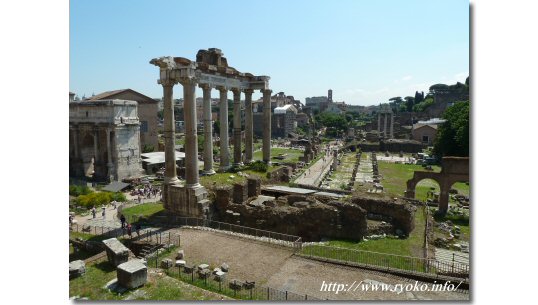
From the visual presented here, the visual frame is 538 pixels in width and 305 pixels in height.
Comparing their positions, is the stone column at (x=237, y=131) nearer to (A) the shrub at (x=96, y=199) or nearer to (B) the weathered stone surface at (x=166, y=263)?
(A) the shrub at (x=96, y=199)

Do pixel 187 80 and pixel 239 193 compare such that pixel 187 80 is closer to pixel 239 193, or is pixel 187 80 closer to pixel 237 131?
pixel 239 193

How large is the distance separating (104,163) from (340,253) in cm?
3754

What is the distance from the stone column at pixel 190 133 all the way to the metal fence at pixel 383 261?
24.5 feet

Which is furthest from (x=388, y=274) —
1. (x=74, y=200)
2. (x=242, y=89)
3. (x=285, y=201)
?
(x=74, y=200)

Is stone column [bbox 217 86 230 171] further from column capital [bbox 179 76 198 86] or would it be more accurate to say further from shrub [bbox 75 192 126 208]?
shrub [bbox 75 192 126 208]

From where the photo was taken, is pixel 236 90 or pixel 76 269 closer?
pixel 76 269

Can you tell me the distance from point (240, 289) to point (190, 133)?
10237mm

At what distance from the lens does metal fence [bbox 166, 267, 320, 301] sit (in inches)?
472

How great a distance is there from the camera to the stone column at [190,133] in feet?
66.1

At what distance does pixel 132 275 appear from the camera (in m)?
12.3

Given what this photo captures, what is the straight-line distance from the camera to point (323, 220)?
19.1m

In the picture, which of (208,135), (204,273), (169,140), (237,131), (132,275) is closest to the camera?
(132,275)

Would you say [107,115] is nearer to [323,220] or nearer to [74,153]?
[74,153]

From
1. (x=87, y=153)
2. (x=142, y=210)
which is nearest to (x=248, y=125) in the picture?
(x=142, y=210)
